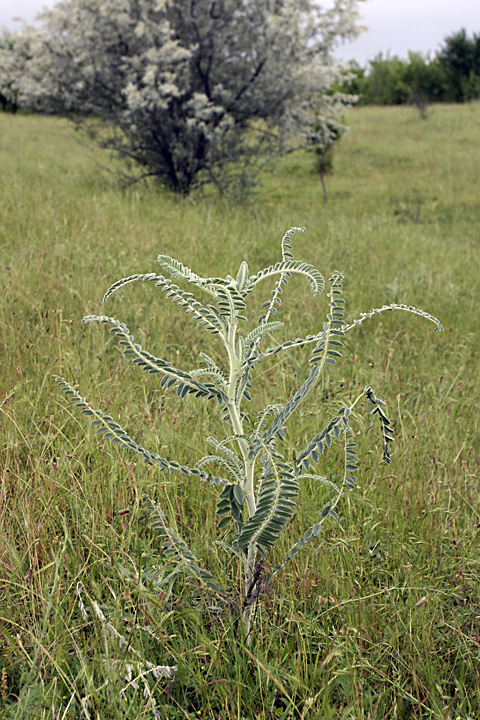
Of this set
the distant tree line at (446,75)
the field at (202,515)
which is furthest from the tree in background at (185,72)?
the distant tree line at (446,75)

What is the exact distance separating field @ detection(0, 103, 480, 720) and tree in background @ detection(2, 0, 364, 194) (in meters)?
3.84

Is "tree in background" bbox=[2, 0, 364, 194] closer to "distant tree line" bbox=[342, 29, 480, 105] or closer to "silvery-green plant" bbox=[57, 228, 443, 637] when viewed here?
"silvery-green plant" bbox=[57, 228, 443, 637]

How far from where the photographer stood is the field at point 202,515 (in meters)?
1.41

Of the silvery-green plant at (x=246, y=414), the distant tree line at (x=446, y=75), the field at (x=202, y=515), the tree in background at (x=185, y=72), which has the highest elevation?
the distant tree line at (x=446, y=75)

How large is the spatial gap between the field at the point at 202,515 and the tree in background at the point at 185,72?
3.84 metres

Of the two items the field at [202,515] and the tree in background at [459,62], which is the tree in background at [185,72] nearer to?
the field at [202,515]

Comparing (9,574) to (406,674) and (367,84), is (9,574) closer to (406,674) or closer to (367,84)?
(406,674)

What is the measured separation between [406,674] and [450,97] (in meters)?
36.1

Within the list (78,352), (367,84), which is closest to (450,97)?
(367,84)

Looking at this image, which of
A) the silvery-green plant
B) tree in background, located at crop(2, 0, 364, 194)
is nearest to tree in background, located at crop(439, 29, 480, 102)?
tree in background, located at crop(2, 0, 364, 194)

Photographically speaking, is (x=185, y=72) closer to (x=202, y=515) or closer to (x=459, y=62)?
(x=202, y=515)

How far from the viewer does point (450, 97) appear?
31578 mm

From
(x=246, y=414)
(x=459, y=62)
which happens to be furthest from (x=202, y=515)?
(x=459, y=62)

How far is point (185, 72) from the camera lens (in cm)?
849
